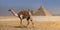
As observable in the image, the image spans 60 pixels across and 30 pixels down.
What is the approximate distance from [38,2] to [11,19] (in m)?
1.00

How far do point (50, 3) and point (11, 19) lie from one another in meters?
1.33

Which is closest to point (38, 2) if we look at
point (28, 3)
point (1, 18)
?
point (28, 3)

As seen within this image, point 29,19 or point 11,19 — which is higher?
point 29,19

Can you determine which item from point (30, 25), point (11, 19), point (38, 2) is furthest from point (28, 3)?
point (30, 25)

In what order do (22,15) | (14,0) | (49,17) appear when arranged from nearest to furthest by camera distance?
(22,15)
(14,0)
(49,17)

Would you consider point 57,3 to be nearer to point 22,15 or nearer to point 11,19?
point 11,19

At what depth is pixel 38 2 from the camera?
671cm

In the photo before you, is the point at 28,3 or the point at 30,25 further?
the point at 28,3

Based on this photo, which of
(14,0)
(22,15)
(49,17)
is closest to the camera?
(22,15)

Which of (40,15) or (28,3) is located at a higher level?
(28,3)

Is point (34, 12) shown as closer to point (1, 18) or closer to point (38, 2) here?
point (38, 2)

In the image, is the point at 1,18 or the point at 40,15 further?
the point at 40,15

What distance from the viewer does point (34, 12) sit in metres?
6.86

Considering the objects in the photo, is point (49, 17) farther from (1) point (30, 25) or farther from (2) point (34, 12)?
(1) point (30, 25)
